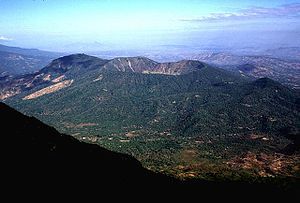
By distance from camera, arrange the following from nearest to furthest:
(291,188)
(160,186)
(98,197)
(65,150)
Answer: (98,197), (65,150), (160,186), (291,188)

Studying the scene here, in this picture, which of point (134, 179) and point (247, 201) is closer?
point (134, 179)

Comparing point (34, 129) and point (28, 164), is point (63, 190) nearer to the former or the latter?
point (28, 164)

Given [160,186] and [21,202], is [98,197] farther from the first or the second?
[160,186]

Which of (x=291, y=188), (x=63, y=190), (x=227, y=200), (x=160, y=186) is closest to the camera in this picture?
(x=63, y=190)

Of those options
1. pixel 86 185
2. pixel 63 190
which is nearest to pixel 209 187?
pixel 86 185

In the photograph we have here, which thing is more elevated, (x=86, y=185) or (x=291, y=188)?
(x=86, y=185)

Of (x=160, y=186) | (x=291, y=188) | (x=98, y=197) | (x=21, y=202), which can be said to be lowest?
(x=291, y=188)

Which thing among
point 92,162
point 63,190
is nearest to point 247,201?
point 92,162
